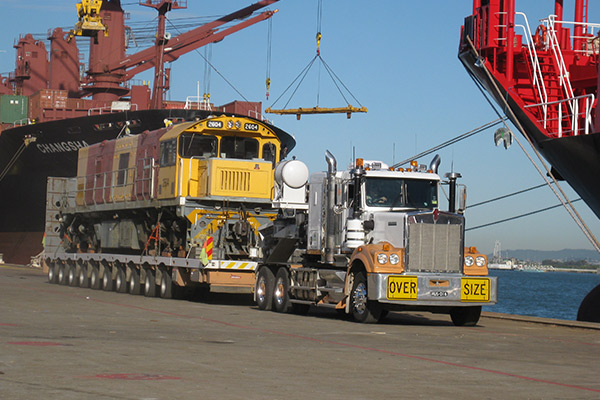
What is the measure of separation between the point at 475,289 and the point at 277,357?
7378mm

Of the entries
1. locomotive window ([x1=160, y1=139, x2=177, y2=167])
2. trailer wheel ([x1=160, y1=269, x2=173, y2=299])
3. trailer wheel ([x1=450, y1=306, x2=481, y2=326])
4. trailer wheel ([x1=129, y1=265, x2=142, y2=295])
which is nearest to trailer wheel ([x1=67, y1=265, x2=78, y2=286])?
trailer wheel ([x1=129, y1=265, x2=142, y2=295])

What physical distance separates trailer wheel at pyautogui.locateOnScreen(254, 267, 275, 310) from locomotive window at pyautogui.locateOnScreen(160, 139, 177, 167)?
5179mm

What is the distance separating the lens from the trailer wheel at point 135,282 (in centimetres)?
2837

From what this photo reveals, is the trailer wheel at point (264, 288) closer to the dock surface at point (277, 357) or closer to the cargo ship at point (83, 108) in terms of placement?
the dock surface at point (277, 357)

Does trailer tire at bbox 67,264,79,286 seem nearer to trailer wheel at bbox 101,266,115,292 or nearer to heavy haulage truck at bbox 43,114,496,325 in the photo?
heavy haulage truck at bbox 43,114,496,325

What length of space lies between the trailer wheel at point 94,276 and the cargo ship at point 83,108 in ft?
52.0

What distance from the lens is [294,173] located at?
2266 centimetres

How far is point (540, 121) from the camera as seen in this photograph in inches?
953

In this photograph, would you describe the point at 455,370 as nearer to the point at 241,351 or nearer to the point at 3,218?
the point at 241,351

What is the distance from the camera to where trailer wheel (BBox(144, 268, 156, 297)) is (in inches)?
1075

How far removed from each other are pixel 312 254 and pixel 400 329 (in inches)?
160

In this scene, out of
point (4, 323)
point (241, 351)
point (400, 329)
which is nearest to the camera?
point (241, 351)

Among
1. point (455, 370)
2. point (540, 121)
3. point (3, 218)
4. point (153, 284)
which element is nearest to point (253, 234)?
point (153, 284)

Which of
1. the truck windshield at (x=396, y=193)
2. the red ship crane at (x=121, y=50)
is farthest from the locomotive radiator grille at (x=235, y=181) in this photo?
the red ship crane at (x=121, y=50)
